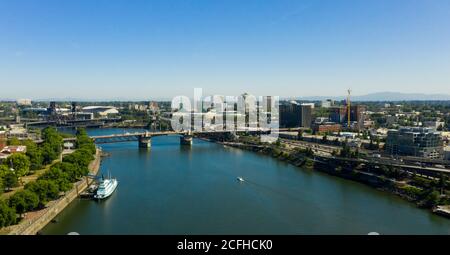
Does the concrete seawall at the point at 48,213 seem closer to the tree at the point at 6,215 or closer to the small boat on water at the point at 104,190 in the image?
the tree at the point at 6,215

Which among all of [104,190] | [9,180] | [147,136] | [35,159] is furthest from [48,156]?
[147,136]

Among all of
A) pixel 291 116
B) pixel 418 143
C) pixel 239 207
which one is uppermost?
pixel 291 116

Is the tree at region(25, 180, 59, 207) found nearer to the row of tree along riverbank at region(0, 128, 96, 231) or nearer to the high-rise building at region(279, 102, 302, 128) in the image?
the row of tree along riverbank at region(0, 128, 96, 231)

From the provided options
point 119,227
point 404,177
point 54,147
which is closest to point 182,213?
point 119,227

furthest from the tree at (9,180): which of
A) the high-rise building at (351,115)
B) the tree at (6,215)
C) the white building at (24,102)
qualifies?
the white building at (24,102)

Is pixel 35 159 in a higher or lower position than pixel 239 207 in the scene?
higher

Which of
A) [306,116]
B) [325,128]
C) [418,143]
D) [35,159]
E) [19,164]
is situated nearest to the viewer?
[19,164]

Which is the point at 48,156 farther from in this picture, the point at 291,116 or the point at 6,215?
the point at 291,116

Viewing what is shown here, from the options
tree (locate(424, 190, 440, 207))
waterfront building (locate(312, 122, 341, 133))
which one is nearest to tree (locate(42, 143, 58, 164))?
tree (locate(424, 190, 440, 207))

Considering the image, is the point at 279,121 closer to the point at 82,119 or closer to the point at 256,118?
the point at 256,118
